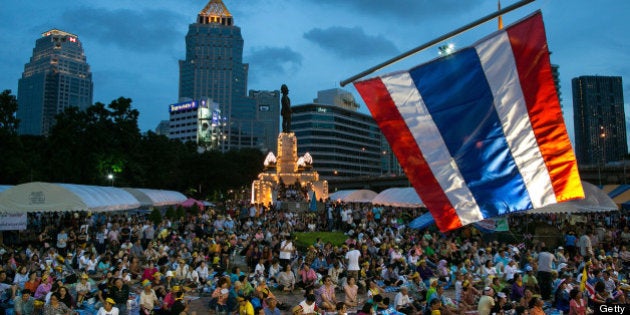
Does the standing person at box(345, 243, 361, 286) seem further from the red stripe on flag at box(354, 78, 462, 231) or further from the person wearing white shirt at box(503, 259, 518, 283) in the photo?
the red stripe on flag at box(354, 78, 462, 231)

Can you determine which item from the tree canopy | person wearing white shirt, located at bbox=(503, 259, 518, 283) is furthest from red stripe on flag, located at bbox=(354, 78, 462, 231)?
the tree canopy

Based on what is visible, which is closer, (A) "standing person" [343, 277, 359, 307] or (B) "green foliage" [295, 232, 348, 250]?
(A) "standing person" [343, 277, 359, 307]

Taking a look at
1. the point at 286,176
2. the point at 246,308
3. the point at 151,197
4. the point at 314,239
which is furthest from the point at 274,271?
Result: the point at 286,176

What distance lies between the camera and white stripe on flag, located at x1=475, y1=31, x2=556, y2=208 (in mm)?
6559

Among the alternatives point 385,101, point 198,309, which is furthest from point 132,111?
point 385,101

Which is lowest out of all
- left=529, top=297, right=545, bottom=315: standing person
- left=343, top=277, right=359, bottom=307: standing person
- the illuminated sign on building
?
left=343, top=277, right=359, bottom=307: standing person

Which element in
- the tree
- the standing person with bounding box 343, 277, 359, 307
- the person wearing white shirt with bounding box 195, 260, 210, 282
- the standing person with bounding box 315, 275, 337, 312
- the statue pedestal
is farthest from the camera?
the statue pedestal

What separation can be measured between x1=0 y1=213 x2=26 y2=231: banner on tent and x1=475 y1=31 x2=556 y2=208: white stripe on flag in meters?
21.6

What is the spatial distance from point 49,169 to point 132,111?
10250 mm

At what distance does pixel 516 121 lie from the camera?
6598mm

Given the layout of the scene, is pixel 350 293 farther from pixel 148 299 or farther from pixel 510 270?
pixel 510 270

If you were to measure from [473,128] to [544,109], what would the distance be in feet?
3.09

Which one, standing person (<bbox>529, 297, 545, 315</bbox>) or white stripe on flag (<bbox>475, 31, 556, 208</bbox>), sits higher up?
white stripe on flag (<bbox>475, 31, 556, 208</bbox>)

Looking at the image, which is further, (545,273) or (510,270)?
(510,270)
